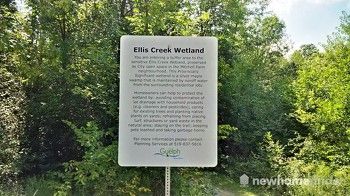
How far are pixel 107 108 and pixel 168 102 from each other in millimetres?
2832

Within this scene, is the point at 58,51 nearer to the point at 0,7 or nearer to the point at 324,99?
the point at 0,7

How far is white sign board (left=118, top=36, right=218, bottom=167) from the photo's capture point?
13.5ft

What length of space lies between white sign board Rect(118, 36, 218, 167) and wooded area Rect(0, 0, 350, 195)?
2087 mm

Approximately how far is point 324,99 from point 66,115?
8125 millimetres

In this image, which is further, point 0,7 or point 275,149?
point 275,149

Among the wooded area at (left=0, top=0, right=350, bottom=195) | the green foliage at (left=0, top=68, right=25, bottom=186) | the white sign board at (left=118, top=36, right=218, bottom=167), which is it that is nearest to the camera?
the white sign board at (left=118, top=36, right=218, bottom=167)

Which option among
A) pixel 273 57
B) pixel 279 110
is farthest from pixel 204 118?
pixel 273 57

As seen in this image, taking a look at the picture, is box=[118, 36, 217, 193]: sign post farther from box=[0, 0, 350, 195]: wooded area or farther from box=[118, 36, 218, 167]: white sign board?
box=[0, 0, 350, 195]: wooded area

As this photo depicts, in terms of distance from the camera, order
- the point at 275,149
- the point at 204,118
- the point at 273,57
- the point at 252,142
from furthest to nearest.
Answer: the point at 273,57
the point at 252,142
the point at 275,149
the point at 204,118

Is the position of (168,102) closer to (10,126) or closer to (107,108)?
(107,108)

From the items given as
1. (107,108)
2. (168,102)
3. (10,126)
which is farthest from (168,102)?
(10,126)

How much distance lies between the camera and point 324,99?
13586mm

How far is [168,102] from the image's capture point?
4.14 meters

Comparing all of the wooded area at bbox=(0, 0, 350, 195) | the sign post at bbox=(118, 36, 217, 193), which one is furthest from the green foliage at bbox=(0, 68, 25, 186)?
the sign post at bbox=(118, 36, 217, 193)
